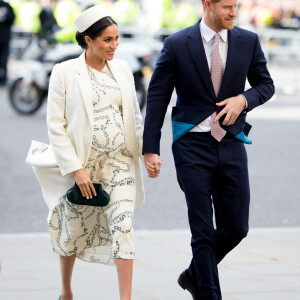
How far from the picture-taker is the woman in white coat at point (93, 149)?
4777 mm

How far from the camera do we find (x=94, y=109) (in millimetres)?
4836

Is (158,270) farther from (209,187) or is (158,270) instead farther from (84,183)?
(84,183)

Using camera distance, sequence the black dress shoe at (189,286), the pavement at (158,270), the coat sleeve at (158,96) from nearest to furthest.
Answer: the coat sleeve at (158,96)
the black dress shoe at (189,286)
the pavement at (158,270)

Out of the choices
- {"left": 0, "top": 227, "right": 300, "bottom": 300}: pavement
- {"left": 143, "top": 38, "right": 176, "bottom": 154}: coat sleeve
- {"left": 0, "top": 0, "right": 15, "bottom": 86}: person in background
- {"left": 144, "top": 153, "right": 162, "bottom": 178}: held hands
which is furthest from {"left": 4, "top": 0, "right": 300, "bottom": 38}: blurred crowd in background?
{"left": 144, "top": 153, "right": 162, "bottom": 178}: held hands

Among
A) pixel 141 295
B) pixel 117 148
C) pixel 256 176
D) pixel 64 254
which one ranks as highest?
pixel 117 148

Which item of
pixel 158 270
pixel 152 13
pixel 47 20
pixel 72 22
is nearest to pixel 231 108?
pixel 158 270

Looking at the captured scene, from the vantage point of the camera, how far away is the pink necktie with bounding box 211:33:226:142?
4742 millimetres

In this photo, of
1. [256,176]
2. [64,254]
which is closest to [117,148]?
[64,254]

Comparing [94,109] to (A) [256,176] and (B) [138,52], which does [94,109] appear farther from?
(B) [138,52]

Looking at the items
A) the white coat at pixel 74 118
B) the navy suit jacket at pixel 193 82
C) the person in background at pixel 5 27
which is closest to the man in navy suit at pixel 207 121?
the navy suit jacket at pixel 193 82

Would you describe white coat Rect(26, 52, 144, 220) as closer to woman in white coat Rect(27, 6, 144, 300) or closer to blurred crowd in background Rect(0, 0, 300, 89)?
woman in white coat Rect(27, 6, 144, 300)

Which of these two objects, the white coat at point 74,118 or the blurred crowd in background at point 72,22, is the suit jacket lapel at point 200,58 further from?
the blurred crowd in background at point 72,22

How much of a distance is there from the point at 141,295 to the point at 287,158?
634cm

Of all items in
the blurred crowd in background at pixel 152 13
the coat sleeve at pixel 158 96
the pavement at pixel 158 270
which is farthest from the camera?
the blurred crowd in background at pixel 152 13
